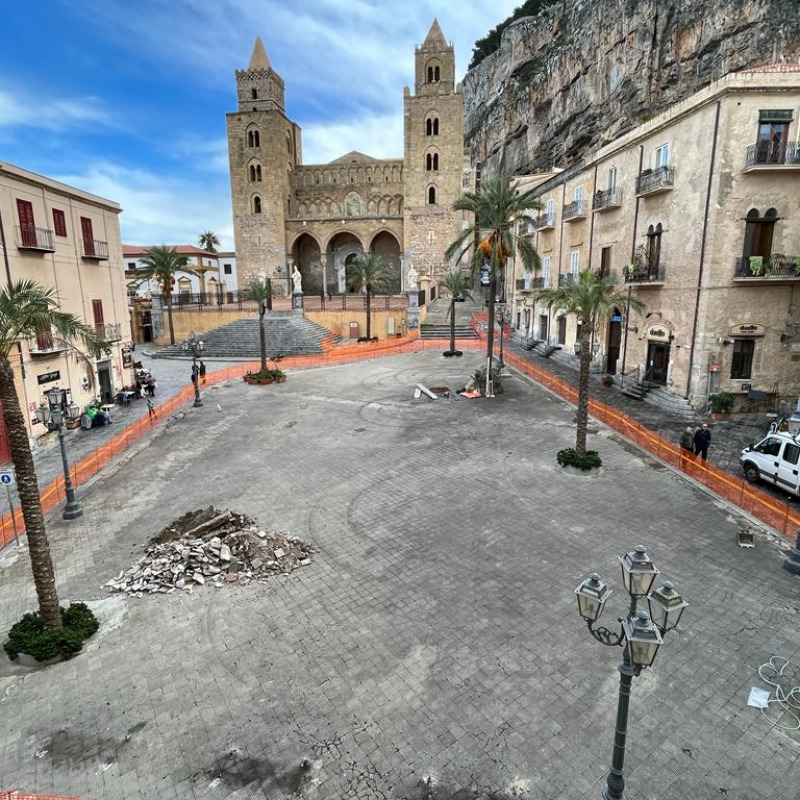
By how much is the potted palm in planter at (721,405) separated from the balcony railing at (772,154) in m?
8.16

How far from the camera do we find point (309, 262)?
61.2m

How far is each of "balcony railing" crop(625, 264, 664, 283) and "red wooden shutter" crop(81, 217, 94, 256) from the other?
23.9 m

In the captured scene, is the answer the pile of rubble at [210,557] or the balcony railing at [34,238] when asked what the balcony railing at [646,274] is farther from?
the balcony railing at [34,238]

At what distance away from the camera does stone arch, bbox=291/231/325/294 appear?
6062cm

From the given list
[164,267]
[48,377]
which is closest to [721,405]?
[48,377]

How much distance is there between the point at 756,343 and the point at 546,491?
12.2 meters

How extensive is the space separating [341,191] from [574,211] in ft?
124

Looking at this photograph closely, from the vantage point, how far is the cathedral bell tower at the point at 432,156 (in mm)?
52934

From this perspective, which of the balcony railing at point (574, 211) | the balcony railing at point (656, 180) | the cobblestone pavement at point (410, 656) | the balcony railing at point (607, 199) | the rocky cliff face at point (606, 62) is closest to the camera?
the cobblestone pavement at point (410, 656)

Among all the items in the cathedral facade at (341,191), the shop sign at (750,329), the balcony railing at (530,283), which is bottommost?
the shop sign at (750,329)

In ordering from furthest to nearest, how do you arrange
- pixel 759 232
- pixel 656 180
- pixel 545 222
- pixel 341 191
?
1. pixel 341 191
2. pixel 545 222
3. pixel 656 180
4. pixel 759 232

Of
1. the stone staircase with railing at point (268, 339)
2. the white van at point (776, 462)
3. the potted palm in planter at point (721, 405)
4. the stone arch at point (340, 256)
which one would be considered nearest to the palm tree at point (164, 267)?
the stone staircase with railing at point (268, 339)

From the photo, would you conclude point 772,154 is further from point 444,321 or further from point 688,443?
point 444,321

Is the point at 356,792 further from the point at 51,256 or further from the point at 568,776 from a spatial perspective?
the point at 51,256
